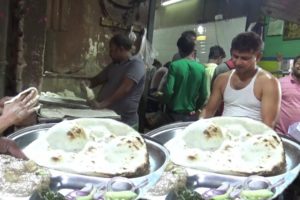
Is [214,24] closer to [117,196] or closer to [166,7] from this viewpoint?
[166,7]

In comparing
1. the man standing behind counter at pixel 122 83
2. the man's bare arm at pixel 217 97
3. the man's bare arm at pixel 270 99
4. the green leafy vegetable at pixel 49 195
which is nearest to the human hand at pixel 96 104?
the man standing behind counter at pixel 122 83

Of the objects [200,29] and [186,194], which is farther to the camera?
[200,29]

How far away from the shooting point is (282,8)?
3.46 metres

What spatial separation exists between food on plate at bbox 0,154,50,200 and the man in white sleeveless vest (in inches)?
37.6

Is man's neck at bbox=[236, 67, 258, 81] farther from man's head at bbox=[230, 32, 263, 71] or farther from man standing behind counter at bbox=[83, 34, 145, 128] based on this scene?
man standing behind counter at bbox=[83, 34, 145, 128]

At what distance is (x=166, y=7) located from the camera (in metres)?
5.15

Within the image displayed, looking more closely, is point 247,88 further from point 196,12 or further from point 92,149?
point 196,12

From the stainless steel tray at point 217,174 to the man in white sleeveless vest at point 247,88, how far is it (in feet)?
2.01

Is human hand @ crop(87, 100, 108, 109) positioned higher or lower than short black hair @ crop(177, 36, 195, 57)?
lower

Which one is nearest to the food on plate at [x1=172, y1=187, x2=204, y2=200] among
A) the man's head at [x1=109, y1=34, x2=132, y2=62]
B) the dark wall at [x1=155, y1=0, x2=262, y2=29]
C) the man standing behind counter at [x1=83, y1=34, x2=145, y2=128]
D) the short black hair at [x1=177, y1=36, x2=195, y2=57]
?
the man standing behind counter at [x1=83, y1=34, x2=145, y2=128]

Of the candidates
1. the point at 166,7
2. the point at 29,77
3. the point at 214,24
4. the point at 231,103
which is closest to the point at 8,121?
the point at 231,103

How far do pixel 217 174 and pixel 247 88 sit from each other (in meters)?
0.99

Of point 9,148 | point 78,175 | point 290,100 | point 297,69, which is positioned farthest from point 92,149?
point 297,69

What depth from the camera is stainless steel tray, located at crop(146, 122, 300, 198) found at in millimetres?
896
